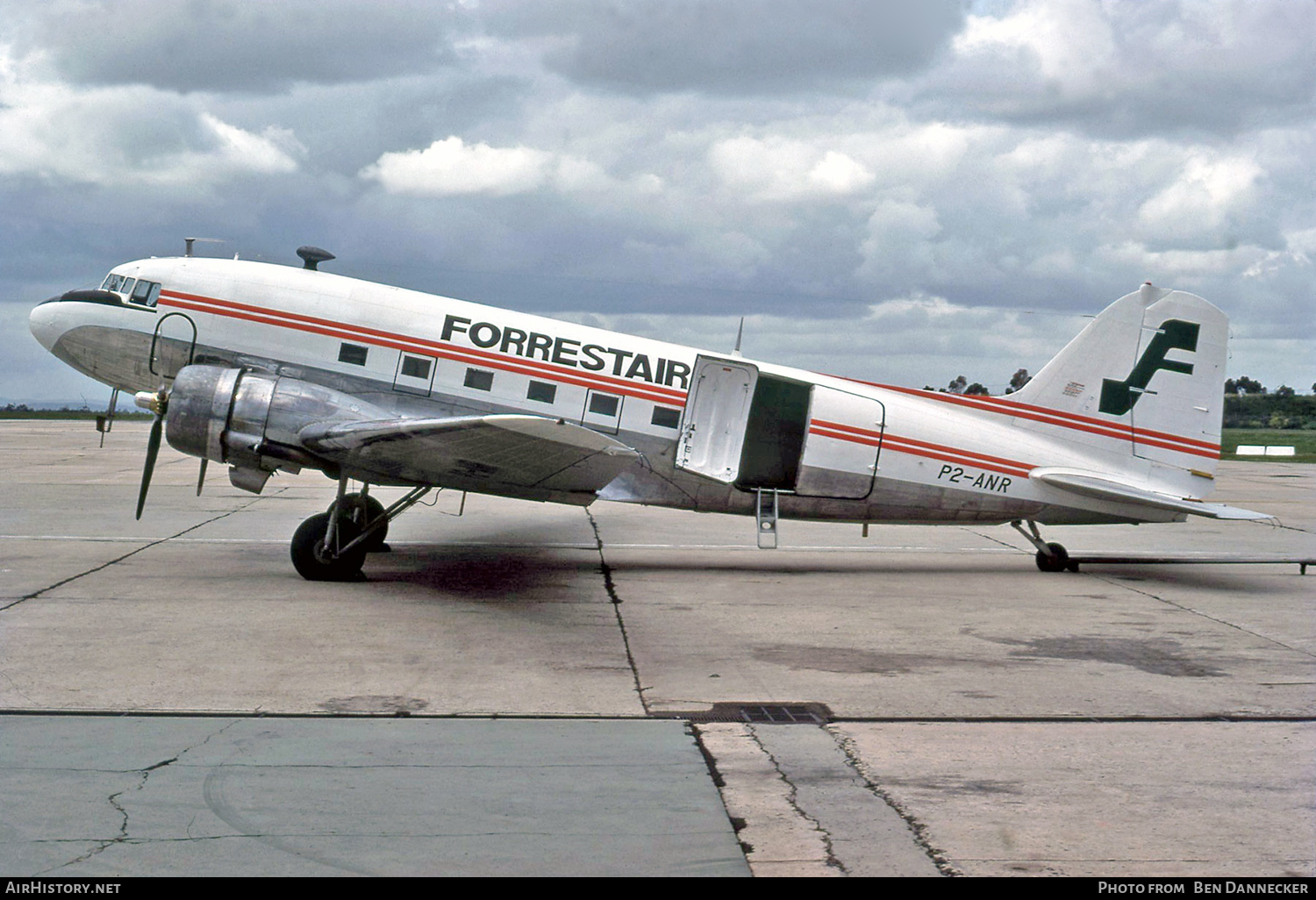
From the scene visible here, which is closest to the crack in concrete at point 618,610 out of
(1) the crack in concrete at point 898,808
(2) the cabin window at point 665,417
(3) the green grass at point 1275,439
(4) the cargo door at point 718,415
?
(1) the crack in concrete at point 898,808

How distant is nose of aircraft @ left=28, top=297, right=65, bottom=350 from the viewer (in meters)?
13.5

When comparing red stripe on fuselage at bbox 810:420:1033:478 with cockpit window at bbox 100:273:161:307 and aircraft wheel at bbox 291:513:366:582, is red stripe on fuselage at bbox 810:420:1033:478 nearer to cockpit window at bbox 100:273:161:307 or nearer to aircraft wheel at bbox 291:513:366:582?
aircraft wheel at bbox 291:513:366:582

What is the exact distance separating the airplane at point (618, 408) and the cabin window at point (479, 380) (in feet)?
0.07

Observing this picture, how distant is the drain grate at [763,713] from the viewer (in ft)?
24.9

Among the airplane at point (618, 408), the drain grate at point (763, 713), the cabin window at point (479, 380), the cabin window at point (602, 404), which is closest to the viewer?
the drain grate at point (763, 713)

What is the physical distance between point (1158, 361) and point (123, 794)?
13.3 m

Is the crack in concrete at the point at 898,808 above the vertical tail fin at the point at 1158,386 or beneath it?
beneath

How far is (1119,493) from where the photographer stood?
14023mm

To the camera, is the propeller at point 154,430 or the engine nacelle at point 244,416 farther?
the propeller at point 154,430

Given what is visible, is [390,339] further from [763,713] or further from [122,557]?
[763,713]

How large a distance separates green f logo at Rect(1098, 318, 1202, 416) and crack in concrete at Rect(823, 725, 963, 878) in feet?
30.2

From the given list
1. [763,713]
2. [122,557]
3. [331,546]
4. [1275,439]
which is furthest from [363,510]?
[1275,439]

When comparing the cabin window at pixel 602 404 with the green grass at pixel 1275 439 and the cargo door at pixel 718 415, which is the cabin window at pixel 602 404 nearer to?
the cargo door at pixel 718 415
